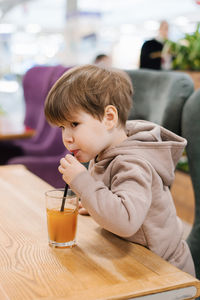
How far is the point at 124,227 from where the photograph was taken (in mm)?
922

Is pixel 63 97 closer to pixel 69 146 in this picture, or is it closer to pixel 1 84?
pixel 69 146

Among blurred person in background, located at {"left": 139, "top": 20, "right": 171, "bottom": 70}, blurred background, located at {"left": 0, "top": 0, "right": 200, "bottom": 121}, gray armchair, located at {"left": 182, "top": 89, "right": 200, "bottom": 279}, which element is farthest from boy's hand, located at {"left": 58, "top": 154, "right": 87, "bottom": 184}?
blurred background, located at {"left": 0, "top": 0, "right": 200, "bottom": 121}

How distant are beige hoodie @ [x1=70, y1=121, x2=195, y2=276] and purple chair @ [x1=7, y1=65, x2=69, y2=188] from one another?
1.64m

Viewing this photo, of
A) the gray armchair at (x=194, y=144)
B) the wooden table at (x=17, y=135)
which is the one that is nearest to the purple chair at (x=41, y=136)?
the wooden table at (x=17, y=135)

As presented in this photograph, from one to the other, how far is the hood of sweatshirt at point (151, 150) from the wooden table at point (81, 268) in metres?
0.20

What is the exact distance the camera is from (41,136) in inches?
139

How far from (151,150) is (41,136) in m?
2.51

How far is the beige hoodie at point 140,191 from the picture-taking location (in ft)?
3.04

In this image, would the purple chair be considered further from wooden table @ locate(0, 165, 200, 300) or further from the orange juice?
the orange juice

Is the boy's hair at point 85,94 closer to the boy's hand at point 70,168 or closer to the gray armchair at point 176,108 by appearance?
the boy's hand at point 70,168

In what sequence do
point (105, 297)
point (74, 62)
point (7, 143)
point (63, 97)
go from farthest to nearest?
point (74, 62), point (7, 143), point (63, 97), point (105, 297)

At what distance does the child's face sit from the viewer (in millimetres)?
1044

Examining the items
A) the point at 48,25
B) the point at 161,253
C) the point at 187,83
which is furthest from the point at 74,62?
the point at 161,253

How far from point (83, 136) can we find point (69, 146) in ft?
0.16
